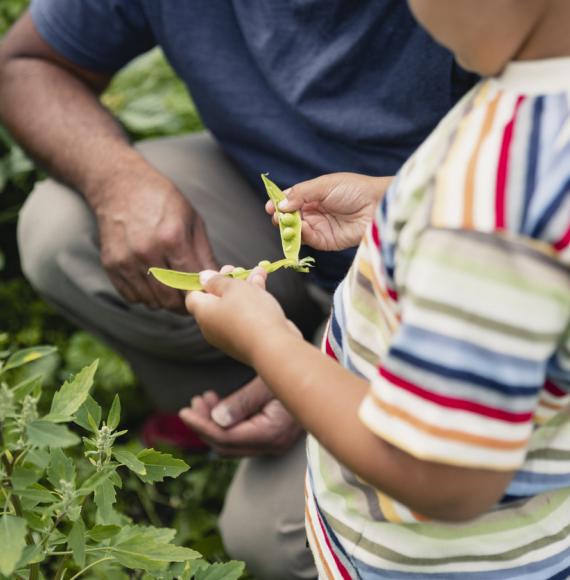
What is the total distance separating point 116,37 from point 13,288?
72 centimetres

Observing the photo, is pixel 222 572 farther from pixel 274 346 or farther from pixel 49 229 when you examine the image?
pixel 49 229

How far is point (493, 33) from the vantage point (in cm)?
73

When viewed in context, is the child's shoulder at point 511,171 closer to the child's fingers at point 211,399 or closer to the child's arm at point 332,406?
the child's arm at point 332,406

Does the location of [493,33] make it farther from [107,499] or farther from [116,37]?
[116,37]

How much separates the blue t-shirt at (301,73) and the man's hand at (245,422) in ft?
0.75

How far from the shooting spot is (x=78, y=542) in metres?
0.84

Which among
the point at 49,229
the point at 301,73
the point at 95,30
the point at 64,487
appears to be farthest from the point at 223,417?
the point at 64,487

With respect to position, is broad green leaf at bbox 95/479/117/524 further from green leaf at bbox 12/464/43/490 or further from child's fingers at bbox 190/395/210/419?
child's fingers at bbox 190/395/210/419

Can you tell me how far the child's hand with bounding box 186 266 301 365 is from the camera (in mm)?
886

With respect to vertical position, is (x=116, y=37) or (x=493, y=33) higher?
(x=493, y=33)

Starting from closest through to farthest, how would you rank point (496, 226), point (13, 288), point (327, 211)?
point (496, 226), point (327, 211), point (13, 288)

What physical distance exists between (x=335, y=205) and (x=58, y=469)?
455 millimetres

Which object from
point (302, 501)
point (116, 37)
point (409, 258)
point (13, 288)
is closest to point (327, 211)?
point (409, 258)

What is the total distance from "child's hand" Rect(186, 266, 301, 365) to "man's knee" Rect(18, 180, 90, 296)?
0.83 metres
